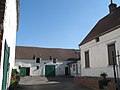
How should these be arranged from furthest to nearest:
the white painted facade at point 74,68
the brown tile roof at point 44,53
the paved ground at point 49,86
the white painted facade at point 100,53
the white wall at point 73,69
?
the brown tile roof at point 44,53 < the white wall at point 73,69 < the white painted facade at point 74,68 < the paved ground at point 49,86 < the white painted facade at point 100,53

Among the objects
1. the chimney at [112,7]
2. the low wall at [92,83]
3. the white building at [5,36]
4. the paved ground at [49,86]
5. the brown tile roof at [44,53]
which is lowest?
the paved ground at [49,86]

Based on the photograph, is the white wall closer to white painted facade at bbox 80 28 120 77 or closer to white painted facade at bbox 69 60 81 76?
white painted facade at bbox 69 60 81 76

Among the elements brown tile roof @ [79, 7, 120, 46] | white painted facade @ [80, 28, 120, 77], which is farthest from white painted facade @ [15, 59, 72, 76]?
brown tile roof @ [79, 7, 120, 46]

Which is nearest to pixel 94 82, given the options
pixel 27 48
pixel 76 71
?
pixel 76 71

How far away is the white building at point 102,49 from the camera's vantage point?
14.0 meters

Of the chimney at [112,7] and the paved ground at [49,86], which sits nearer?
the paved ground at [49,86]

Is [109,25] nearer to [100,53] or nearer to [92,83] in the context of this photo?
[100,53]

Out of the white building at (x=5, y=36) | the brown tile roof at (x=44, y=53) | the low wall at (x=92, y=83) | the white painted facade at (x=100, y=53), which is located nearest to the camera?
the white building at (x=5, y=36)

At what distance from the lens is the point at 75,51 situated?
46812mm

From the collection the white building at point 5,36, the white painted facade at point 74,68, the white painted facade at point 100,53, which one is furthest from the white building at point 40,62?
the white building at point 5,36

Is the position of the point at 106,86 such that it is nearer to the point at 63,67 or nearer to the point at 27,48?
the point at 63,67

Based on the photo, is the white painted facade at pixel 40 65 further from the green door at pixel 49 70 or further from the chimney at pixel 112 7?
the chimney at pixel 112 7

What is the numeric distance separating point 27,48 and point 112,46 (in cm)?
3169

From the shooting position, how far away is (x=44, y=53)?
42344 millimetres
